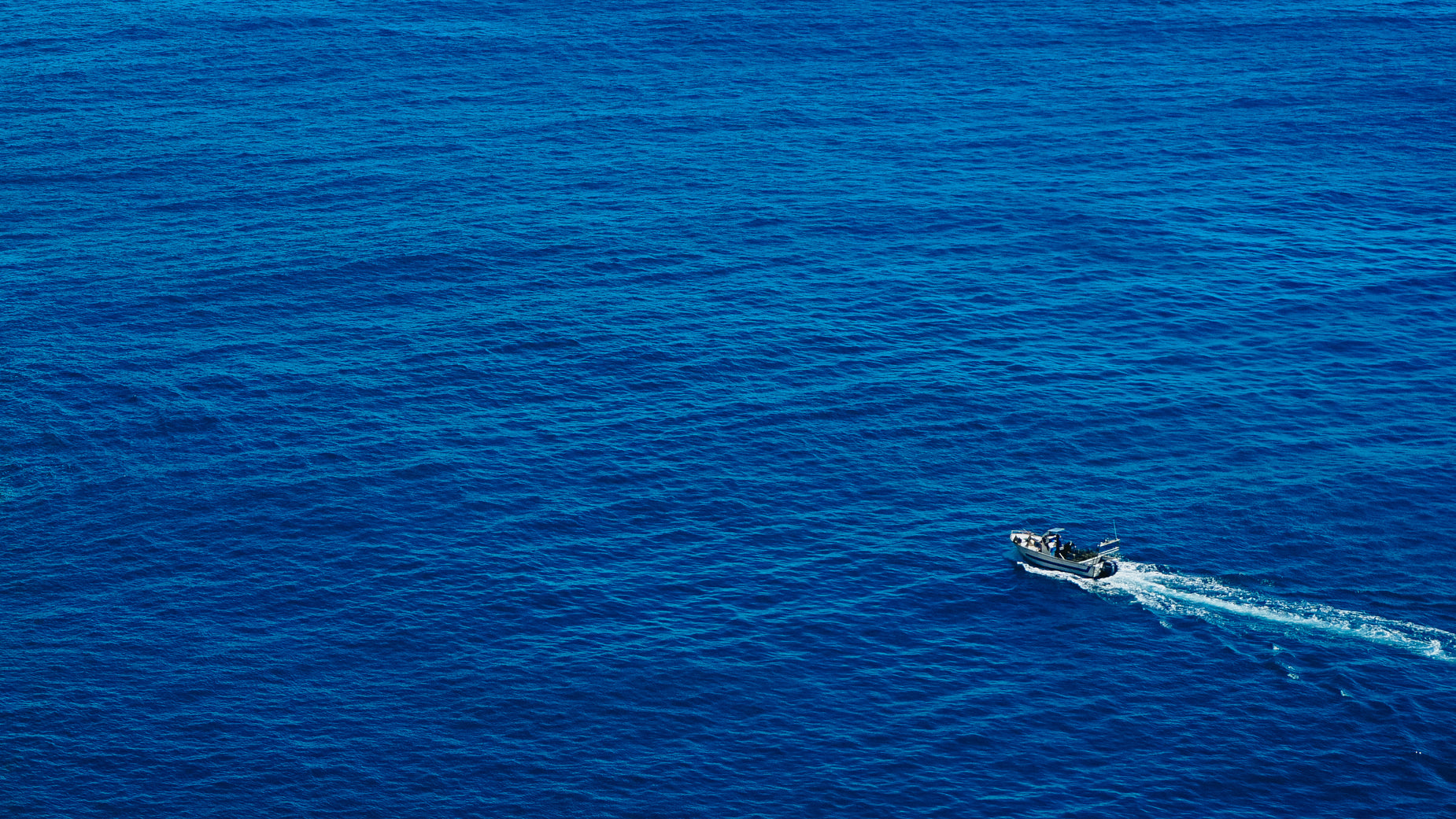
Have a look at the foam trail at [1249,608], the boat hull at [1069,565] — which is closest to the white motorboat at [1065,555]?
the boat hull at [1069,565]

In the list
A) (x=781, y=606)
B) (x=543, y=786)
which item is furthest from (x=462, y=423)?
(x=543, y=786)

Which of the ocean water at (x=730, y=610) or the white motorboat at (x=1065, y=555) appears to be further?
the white motorboat at (x=1065, y=555)

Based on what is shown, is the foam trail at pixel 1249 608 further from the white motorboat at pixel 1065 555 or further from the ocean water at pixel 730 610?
the white motorboat at pixel 1065 555

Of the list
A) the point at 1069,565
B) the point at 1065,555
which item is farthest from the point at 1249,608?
the point at 1065,555

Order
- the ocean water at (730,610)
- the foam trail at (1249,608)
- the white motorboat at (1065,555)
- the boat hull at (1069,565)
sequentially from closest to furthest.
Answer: the ocean water at (730,610) → the foam trail at (1249,608) → the boat hull at (1069,565) → the white motorboat at (1065,555)

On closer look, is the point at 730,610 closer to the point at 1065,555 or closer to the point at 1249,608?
the point at 1065,555

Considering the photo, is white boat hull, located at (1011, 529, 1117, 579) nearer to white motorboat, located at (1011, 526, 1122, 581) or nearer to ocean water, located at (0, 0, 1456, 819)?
white motorboat, located at (1011, 526, 1122, 581)
